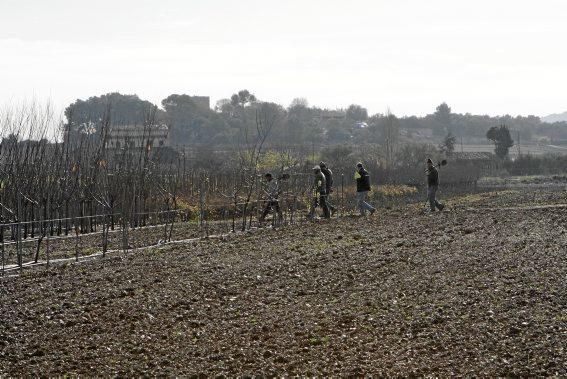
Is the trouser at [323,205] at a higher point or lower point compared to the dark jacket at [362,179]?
lower

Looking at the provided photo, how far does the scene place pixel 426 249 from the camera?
18594 millimetres

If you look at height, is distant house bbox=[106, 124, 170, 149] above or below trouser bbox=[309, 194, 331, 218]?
above

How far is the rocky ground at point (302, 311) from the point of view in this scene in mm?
10000

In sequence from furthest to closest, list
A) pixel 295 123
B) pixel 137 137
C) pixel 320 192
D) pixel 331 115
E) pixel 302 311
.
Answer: pixel 331 115, pixel 295 123, pixel 137 137, pixel 320 192, pixel 302 311

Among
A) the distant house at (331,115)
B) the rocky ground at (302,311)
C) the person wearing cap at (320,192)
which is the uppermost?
the distant house at (331,115)

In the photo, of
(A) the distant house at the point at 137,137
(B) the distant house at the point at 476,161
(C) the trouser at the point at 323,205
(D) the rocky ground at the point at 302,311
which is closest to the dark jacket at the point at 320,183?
(C) the trouser at the point at 323,205

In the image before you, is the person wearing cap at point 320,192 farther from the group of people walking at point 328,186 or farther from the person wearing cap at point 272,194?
the person wearing cap at point 272,194

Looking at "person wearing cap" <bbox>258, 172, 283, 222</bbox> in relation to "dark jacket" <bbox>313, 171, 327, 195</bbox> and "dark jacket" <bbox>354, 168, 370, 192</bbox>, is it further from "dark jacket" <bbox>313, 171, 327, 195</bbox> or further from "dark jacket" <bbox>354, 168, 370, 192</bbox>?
"dark jacket" <bbox>354, 168, 370, 192</bbox>

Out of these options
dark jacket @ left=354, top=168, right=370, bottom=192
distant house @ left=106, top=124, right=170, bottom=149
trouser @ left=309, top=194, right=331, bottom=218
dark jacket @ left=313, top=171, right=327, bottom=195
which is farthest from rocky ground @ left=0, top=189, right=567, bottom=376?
trouser @ left=309, top=194, right=331, bottom=218

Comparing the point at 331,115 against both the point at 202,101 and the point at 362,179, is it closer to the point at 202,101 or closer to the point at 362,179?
the point at 202,101

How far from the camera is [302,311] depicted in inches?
498

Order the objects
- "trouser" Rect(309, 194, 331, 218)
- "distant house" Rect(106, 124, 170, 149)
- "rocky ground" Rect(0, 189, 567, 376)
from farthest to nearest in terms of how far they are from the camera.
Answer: "trouser" Rect(309, 194, 331, 218)
"distant house" Rect(106, 124, 170, 149)
"rocky ground" Rect(0, 189, 567, 376)

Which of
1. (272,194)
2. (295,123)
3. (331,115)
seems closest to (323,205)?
(272,194)

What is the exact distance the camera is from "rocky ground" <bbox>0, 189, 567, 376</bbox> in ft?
32.8
